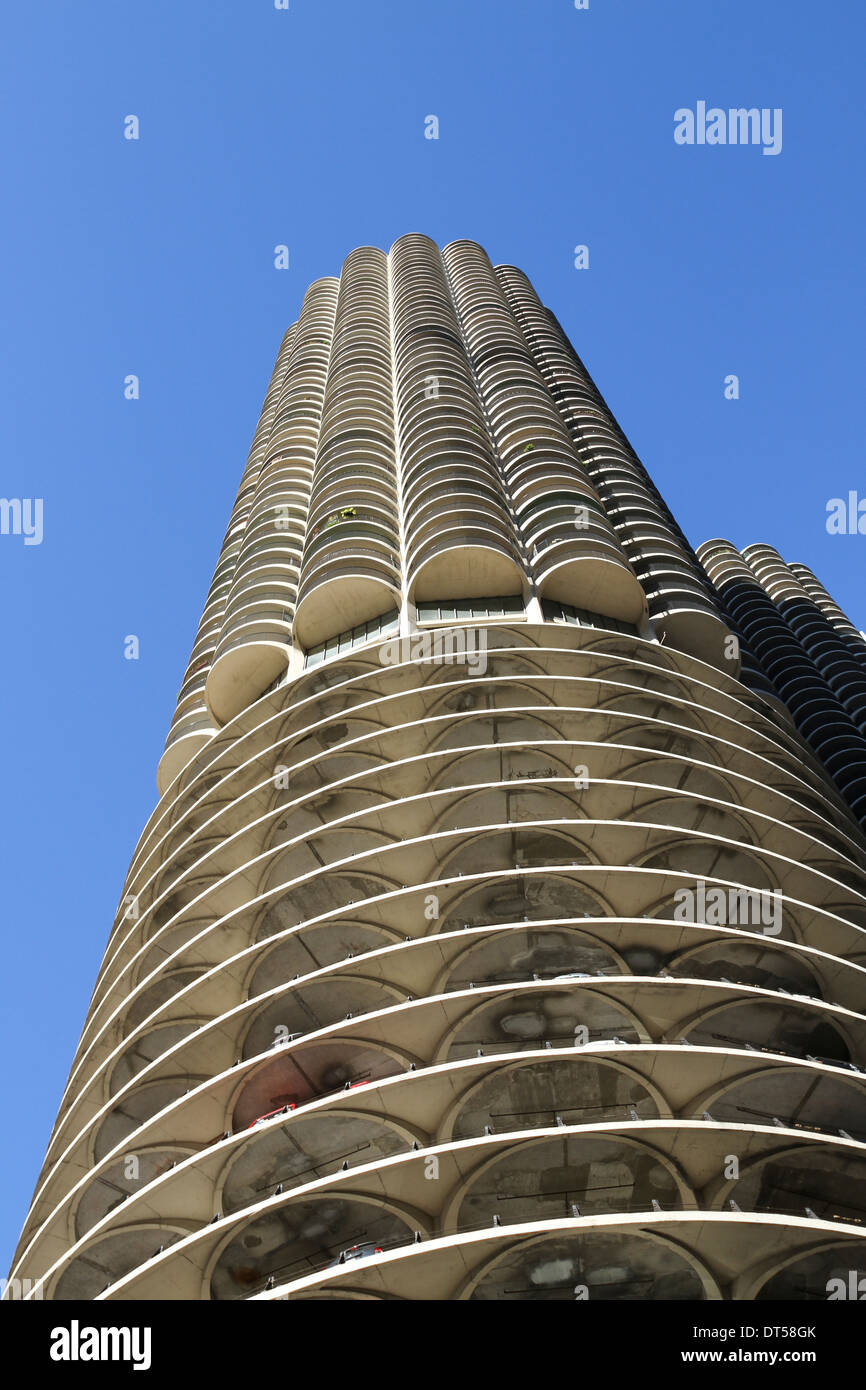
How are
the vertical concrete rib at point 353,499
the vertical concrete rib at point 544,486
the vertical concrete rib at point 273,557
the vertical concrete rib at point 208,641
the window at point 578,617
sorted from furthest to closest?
the vertical concrete rib at point 208,641 < the vertical concrete rib at point 273,557 < the vertical concrete rib at point 544,486 < the vertical concrete rib at point 353,499 < the window at point 578,617

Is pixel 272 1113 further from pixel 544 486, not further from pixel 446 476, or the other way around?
pixel 544 486

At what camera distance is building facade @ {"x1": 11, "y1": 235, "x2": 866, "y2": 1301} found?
1931 cm

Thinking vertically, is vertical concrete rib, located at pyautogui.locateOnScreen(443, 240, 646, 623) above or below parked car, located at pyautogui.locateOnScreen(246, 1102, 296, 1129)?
above

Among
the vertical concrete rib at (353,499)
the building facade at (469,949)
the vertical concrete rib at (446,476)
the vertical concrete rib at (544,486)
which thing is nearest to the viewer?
the building facade at (469,949)

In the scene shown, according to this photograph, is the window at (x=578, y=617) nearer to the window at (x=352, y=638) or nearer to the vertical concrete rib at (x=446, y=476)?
the vertical concrete rib at (x=446, y=476)

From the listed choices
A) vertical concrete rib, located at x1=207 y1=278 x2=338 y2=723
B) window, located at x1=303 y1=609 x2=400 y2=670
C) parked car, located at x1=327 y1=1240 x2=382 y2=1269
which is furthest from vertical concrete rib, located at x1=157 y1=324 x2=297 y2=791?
parked car, located at x1=327 y1=1240 x2=382 y2=1269

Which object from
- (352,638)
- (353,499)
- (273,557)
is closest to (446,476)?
(353,499)

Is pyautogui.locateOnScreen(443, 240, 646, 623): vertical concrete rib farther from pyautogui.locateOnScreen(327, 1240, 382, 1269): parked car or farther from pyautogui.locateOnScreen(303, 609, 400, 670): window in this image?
pyautogui.locateOnScreen(327, 1240, 382, 1269): parked car

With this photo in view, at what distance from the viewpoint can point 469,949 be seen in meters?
24.6

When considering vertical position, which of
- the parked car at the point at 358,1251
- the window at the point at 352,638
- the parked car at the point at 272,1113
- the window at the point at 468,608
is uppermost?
the window at the point at 468,608

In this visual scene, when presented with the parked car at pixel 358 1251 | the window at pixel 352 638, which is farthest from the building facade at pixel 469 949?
the window at pixel 352 638

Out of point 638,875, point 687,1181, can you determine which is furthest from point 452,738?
point 687,1181

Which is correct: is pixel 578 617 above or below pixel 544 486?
below

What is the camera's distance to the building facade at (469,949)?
1931 cm
